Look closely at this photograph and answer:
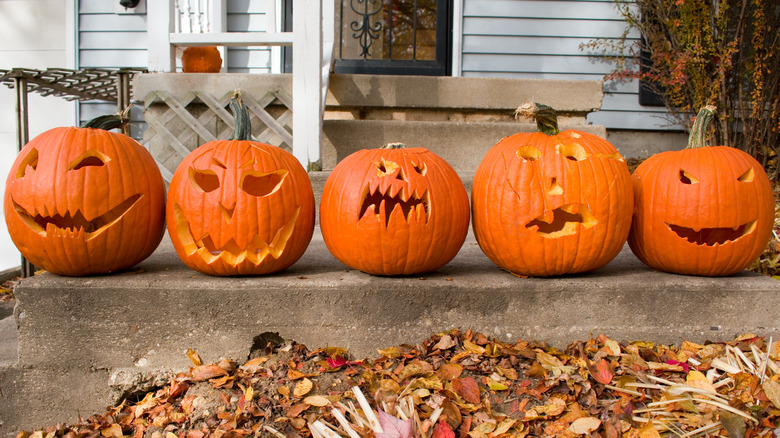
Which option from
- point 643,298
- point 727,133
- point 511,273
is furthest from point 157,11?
point 727,133

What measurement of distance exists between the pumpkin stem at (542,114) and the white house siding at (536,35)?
157 inches

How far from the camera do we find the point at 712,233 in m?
2.06

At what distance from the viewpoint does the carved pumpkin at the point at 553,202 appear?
6.22ft

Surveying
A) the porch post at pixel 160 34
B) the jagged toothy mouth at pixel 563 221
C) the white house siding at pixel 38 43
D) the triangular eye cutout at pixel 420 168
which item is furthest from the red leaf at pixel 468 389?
the white house siding at pixel 38 43

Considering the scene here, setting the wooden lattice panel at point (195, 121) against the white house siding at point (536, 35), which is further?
the white house siding at point (536, 35)

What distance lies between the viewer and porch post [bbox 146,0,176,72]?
139 inches

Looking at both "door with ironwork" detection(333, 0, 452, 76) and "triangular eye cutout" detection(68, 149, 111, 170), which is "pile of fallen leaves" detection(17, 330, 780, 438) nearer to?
"triangular eye cutout" detection(68, 149, 111, 170)

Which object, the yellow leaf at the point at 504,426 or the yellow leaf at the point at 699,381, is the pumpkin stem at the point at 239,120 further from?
the yellow leaf at the point at 699,381

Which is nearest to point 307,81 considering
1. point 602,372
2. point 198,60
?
point 198,60

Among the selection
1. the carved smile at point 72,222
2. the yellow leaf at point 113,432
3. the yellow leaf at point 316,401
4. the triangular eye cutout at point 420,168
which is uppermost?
the triangular eye cutout at point 420,168

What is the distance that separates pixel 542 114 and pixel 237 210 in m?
1.18

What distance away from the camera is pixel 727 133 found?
5.29m

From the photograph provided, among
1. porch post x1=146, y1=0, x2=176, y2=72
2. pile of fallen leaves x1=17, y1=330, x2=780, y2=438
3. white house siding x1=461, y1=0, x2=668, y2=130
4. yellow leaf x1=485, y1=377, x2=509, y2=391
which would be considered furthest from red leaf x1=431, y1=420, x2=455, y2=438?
white house siding x1=461, y1=0, x2=668, y2=130

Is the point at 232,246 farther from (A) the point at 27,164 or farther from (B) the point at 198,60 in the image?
(B) the point at 198,60
